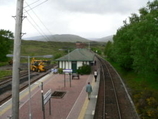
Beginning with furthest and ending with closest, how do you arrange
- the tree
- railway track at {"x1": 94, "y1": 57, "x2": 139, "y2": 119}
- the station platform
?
1. the tree
2. railway track at {"x1": 94, "y1": 57, "x2": 139, "y2": 119}
3. the station platform

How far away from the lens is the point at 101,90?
22922 millimetres

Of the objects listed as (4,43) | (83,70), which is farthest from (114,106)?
(4,43)

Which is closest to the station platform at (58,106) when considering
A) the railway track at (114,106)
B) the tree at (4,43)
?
the railway track at (114,106)

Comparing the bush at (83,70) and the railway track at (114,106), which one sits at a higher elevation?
the bush at (83,70)

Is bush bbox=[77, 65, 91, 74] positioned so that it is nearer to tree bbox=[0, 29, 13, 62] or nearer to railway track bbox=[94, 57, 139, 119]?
railway track bbox=[94, 57, 139, 119]

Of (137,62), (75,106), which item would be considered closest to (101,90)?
(137,62)

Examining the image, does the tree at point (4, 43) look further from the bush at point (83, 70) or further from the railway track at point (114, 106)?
the railway track at point (114, 106)

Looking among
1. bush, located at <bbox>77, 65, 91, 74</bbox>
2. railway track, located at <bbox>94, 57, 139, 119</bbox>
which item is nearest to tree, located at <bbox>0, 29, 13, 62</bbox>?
bush, located at <bbox>77, 65, 91, 74</bbox>

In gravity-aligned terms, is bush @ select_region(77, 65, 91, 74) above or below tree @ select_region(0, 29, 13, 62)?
below

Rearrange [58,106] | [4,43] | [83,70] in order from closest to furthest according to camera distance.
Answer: [58,106]
[83,70]
[4,43]

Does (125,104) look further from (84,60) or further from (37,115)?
(84,60)

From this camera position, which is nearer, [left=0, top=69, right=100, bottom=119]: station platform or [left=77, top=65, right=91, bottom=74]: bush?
[left=0, top=69, right=100, bottom=119]: station platform

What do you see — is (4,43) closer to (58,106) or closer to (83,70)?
(83,70)

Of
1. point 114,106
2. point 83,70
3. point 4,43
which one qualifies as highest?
point 4,43
